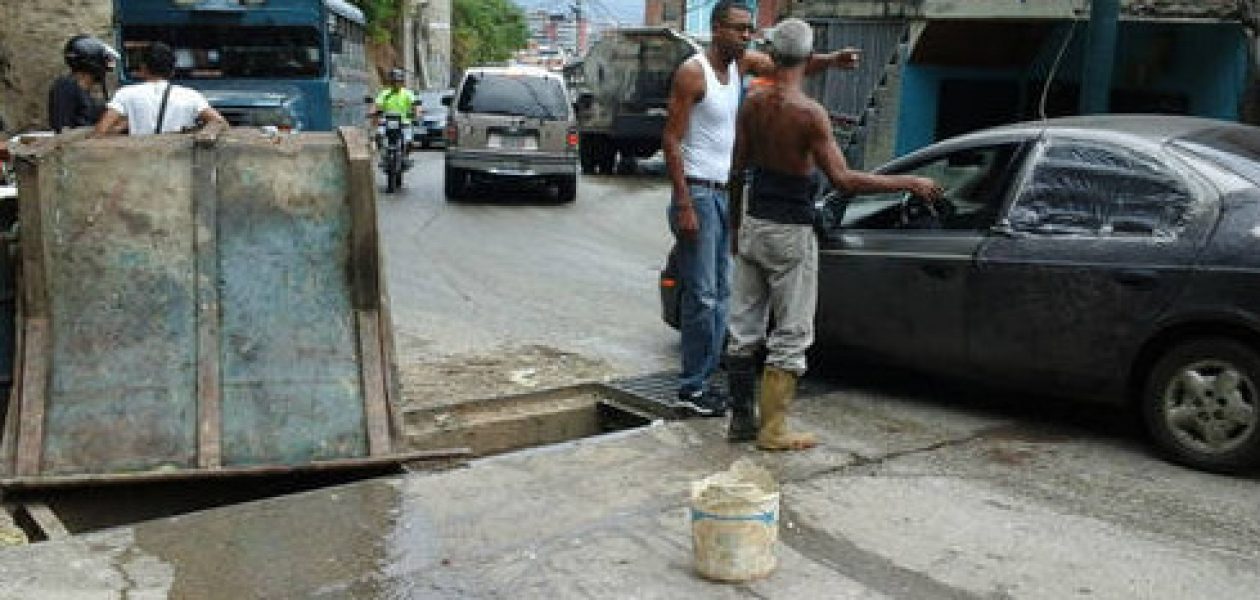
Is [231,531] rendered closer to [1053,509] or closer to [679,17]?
[1053,509]

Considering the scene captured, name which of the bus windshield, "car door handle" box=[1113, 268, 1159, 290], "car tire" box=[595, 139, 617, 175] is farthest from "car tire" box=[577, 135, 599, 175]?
"car door handle" box=[1113, 268, 1159, 290]

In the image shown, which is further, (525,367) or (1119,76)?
(1119,76)

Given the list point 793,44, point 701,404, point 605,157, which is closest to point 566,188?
point 605,157

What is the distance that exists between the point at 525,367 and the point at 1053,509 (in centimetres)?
347

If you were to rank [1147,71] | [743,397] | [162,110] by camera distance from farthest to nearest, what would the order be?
[1147,71] < [162,110] < [743,397]

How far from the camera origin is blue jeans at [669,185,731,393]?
600 cm

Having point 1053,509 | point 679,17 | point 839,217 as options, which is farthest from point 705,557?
point 679,17

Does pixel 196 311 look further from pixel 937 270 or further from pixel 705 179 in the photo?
pixel 937 270

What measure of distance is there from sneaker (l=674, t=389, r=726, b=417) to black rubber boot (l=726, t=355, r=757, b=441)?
39cm

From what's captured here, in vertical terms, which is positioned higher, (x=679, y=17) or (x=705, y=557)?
(x=679, y=17)

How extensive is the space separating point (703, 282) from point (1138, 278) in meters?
2.01

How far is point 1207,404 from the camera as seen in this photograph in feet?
17.4

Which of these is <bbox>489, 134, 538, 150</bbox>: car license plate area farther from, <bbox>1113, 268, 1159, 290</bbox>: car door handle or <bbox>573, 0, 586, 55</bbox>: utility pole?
<bbox>573, 0, 586, 55</bbox>: utility pole

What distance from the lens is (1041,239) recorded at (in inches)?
230
